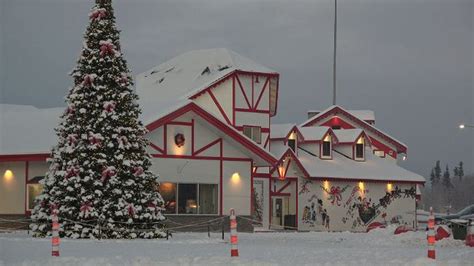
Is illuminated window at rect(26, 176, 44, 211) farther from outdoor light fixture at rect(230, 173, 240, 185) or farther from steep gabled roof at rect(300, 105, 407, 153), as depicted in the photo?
steep gabled roof at rect(300, 105, 407, 153)

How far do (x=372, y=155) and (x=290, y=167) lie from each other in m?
10.6

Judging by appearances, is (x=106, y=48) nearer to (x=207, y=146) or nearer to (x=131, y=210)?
(x=131, y=210)

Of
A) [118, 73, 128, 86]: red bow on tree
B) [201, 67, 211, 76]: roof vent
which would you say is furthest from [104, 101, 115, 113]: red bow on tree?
[201, 67, 211, 76]: roof vent

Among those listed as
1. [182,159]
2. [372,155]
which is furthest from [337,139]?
[182,159]

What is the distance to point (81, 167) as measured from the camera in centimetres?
3016

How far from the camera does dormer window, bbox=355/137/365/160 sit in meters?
62.3

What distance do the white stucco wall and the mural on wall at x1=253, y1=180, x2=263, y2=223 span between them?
3601mm

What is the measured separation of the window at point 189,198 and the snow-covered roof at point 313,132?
60.7 ft

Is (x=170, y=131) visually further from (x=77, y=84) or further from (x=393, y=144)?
(x=393, y=144)

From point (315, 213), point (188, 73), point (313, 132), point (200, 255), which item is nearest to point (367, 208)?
point (315, 213)

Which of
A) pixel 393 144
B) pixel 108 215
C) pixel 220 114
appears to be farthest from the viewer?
pixel 393 144

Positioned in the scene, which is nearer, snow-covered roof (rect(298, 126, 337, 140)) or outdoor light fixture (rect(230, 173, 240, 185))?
outdoor light fixture (rect(230, 173, 240, 185))

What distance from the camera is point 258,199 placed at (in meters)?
52.9

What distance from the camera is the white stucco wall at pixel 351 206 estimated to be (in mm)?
56312
